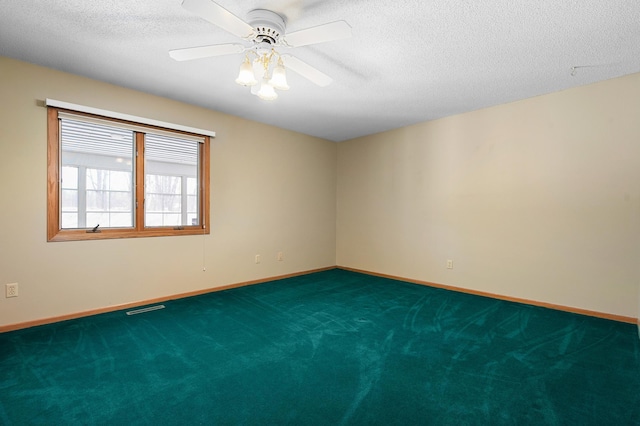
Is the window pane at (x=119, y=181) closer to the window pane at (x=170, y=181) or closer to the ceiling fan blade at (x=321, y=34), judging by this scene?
the window pane at (x=170, y=181)

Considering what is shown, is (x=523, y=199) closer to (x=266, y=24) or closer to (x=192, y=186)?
(x=266, y=24)

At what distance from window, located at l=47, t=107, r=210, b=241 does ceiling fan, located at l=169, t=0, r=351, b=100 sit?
1742mm

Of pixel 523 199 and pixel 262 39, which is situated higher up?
pixel 262 39

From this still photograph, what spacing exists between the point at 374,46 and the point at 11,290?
12.7ft

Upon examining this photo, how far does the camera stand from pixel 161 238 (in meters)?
3.63

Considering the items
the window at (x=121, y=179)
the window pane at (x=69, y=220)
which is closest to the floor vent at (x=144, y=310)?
the window at (x=121, y=179)

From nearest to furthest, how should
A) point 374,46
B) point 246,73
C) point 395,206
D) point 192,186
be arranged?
point 246,73 < point 374,46 < point 192,186 < point 395,206

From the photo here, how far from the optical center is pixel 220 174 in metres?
4.13

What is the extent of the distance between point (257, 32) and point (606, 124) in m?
3.53

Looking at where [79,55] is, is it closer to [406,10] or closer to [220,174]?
[220,174]

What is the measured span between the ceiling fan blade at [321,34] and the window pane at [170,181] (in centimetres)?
243

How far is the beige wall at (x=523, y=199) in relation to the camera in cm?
301

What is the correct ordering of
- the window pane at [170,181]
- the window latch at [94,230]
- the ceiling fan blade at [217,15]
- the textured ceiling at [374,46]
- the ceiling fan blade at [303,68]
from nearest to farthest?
1. the ceiling fan blade at [217,15]
2. the textured ceiling at [374,46]
3. the ceiling fan blade at [303,68]
4. the window latch at [94,230]
5. the window pane at [170,181]

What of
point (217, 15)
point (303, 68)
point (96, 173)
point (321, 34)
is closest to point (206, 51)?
point (217, 15)
